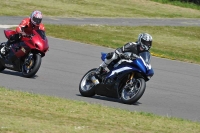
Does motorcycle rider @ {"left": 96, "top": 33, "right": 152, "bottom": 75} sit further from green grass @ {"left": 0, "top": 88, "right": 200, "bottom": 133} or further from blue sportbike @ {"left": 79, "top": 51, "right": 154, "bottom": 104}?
green grass @ {"left": 0, "top": 88, "right": 200, "bottom": 133}

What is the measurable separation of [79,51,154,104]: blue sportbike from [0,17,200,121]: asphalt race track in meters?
0.18

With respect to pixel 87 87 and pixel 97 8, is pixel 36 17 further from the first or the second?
pixel 97 8

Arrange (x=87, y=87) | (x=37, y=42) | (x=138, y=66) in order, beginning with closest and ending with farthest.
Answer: (x=138, y=66), (x=87, y=87), (x=37, y=42)

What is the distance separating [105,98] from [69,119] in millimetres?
4163

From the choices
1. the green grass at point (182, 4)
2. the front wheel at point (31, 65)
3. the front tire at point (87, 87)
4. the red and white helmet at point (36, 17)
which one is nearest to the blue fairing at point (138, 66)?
the front tire at point (87, 87)

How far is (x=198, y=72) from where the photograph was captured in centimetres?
1938

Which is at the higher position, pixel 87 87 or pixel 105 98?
pixel 87 87

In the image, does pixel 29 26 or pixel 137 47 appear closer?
pixel 137 47

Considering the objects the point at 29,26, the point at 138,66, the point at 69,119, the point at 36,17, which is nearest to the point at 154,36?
the point at 29,26

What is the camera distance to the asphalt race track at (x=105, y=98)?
12523mm

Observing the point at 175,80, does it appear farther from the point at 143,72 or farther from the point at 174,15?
the point at 174,15

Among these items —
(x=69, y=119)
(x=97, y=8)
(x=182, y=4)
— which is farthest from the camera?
(x=182, y=4)

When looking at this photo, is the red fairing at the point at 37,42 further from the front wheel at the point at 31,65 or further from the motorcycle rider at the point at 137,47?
the motorcycle rider at the point at 137,47

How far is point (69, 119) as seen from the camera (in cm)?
905
